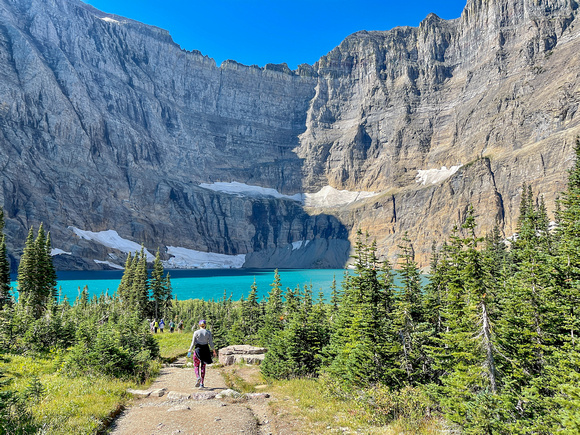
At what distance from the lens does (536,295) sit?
420 inches

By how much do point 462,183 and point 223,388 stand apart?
20790 centimetres

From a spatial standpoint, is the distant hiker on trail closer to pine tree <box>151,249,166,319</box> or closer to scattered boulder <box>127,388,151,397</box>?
scattered boulder <box>127,388,151,397</box>

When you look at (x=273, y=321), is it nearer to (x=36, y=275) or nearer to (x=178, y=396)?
(x=178, y=396)

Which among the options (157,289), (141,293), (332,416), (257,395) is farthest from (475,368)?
(157,289)

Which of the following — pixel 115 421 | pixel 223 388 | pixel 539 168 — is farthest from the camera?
pixel 539 168

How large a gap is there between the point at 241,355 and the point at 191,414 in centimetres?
1137

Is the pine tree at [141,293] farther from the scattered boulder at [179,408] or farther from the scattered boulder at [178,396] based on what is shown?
the scattered boulder at [179,408]

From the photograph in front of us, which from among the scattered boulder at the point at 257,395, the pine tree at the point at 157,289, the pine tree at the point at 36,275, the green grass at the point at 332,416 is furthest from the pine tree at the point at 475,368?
the pine tree at the point at 157,289

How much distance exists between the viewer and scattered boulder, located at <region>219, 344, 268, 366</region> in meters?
19.7

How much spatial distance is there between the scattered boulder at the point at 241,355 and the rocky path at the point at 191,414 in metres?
6.81

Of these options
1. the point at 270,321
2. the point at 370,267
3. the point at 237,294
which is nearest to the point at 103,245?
the point at 237,294

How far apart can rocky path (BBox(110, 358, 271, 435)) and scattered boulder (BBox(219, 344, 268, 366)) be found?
681 cm

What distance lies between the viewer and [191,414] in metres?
9.21

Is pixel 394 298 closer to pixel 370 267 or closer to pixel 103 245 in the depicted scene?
pixel 370 267
